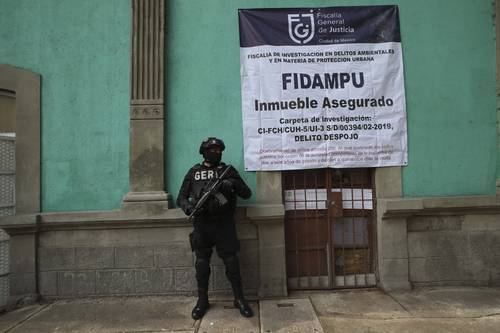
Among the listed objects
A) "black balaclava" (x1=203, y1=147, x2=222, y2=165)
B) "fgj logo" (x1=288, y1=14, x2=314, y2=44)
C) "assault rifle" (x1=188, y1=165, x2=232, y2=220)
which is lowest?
"assault rifle" (x1=188, y1=165, x2=232, y2=220)

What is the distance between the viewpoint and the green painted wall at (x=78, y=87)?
471cm

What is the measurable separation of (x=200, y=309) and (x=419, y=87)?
4126 mm

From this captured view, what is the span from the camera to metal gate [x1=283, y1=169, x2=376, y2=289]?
4.81 metres

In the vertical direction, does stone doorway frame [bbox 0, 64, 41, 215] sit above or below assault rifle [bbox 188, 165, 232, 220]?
above

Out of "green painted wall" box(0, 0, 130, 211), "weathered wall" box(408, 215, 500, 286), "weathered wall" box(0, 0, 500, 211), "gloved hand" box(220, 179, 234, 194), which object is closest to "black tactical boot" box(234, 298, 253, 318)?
"gloved hand" box(220, 179, 234, 194)

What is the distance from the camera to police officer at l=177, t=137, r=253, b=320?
13.0ft

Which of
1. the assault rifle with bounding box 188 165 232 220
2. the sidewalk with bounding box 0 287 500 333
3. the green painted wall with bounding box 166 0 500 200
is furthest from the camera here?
the green painted wall with bounding box 166 0 500 200

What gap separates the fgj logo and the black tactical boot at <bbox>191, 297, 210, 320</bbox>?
11.8 feet

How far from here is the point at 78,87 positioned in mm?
4762

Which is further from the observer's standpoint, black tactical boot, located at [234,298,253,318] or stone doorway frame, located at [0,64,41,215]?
stone doorway frame, located at [0,64,41,215]

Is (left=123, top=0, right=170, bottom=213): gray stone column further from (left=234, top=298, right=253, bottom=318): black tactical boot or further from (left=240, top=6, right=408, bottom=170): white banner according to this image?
(left=234, top=298, right=253, bottom=318): black tactical boot

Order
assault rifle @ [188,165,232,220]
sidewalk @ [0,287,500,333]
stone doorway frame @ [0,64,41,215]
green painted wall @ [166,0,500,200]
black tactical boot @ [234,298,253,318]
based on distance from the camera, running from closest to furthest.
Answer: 1. sidewalk @ [0,287,500,333]
2. assault rifle @ [188,165,232,220]
3. black tactical boot @ [234,298,253,318]
4. stone doorway frame @ [0,64,41,215]
5. green painted wall @ [166,0,500,200]

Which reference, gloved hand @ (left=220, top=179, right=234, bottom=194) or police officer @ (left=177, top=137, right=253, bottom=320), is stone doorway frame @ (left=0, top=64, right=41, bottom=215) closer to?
police officer @ (left=177, top=137, right=253, bottom=320)

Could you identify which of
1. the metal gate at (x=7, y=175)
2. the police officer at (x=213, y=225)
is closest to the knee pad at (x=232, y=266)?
the police officer at (x=213, y=225)
